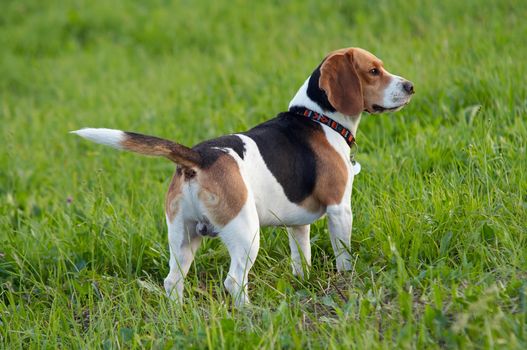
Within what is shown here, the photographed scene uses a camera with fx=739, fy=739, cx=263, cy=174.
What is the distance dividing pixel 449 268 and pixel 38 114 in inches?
245

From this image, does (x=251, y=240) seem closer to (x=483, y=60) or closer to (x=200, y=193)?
(x=200, y=193)

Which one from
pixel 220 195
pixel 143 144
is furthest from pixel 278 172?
pixel 143 144

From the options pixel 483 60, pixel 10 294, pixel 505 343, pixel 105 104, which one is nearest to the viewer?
pixel 505 343

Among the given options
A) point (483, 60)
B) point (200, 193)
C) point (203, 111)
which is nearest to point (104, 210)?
point (200, 193)

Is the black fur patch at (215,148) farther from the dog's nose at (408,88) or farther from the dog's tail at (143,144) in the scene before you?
the dog's nose at (408,88)

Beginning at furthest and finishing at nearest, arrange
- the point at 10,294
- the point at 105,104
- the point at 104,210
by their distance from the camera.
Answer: the point at 105,104 < the point at 104,210 < the point at 10,294

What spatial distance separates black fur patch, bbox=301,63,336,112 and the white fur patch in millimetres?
1313

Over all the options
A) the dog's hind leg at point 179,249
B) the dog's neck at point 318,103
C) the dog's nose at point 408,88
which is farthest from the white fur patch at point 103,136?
the dog's nose at point 408,88

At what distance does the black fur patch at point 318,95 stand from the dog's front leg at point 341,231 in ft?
1.99

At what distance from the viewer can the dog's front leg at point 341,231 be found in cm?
418

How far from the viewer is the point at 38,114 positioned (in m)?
8.71

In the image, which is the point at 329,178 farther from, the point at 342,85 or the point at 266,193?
the point at 342,85

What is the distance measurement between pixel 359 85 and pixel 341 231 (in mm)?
870

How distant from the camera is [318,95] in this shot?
4426mm
